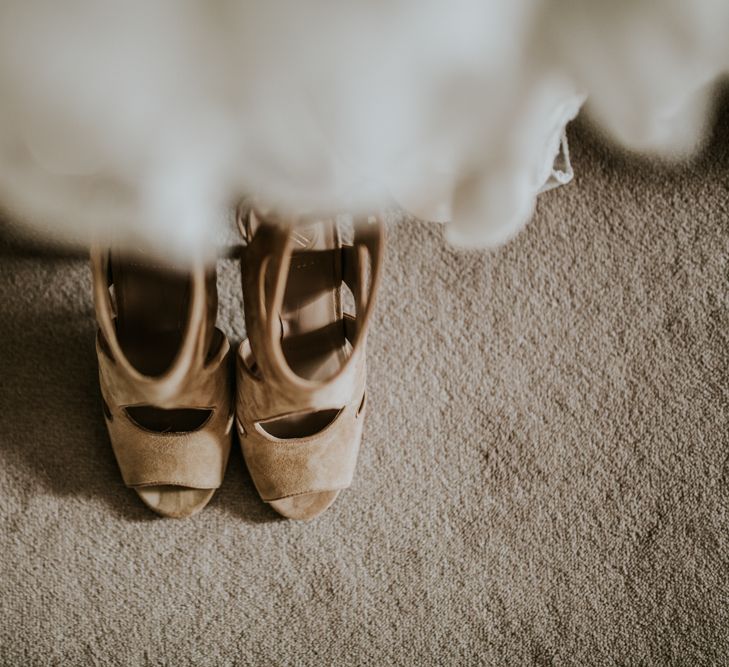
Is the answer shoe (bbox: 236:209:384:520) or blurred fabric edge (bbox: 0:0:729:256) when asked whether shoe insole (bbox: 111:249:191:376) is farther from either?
blurred fabric edge (bbox: 0:0:729:256)

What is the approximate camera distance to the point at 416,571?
0.78 meters

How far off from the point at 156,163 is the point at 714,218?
31.2 inches

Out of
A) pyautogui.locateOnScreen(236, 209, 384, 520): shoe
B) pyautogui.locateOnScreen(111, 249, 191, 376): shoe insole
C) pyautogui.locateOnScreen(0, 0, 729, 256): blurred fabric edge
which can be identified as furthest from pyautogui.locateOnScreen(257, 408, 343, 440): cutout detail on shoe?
pyautogui.locateOnScreen(0, 0, 729, 256): blurred fabric edge

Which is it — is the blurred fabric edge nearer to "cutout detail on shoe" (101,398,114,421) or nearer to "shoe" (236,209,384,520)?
"shoe" (236,209,384,520)

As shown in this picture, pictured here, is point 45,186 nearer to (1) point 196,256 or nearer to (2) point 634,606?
(1) point 196,256

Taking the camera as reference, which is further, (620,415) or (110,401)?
(620,415)

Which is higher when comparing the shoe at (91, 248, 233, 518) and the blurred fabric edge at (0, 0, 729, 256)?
the blurred fabric edge at (0, 0, 729, 256)

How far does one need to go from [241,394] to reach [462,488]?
29cm

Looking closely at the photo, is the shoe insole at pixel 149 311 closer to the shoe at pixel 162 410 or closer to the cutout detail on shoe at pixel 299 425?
the shoe at pixel 162 410

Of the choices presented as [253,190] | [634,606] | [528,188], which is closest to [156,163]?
[253,190]

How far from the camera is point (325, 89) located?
340 mm

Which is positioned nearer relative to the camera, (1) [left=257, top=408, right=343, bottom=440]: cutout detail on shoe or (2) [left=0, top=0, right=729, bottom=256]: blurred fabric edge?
(2) [left=0, top=0, right=729, bottom=256]: blurred fabric edge

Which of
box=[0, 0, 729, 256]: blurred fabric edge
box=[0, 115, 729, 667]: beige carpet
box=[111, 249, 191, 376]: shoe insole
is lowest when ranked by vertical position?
box=[0, 115, 729, 667]: beige carpet

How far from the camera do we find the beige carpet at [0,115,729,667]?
0.75 metres
